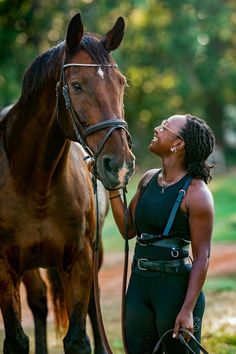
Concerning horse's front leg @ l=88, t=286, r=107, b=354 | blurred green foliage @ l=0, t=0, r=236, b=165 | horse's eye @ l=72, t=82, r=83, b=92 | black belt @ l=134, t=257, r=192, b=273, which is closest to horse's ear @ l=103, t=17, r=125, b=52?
horse's eye @ l=72, t=82, r=83, b=92

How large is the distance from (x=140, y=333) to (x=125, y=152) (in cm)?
94

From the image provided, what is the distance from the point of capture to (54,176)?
4668mm

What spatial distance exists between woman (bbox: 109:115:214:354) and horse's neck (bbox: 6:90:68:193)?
778mm

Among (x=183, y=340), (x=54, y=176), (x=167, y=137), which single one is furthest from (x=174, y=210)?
(x=54, y=176)

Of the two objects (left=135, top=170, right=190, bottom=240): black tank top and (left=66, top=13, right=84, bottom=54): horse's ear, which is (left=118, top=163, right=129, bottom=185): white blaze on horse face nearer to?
(left=135, top=170, right=190, bottom=240): black tank top

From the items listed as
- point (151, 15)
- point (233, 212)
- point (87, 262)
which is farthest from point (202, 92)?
point (87, 262)

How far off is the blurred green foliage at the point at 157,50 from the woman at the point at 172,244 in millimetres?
13786

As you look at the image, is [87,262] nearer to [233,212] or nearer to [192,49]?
[233,212]

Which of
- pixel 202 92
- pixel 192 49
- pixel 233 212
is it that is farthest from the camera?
pixel 202 92

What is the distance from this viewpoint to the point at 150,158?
88.9 feet

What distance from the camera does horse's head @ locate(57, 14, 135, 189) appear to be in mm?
3746

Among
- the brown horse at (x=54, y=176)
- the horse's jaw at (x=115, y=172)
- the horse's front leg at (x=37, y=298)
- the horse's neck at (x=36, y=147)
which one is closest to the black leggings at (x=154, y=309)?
the horse's jaw at (x=115, y=172)

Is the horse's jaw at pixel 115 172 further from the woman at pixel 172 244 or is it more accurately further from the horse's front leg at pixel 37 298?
the horse's front leg at pixel 37 298

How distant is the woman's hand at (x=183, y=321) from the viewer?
364cm
